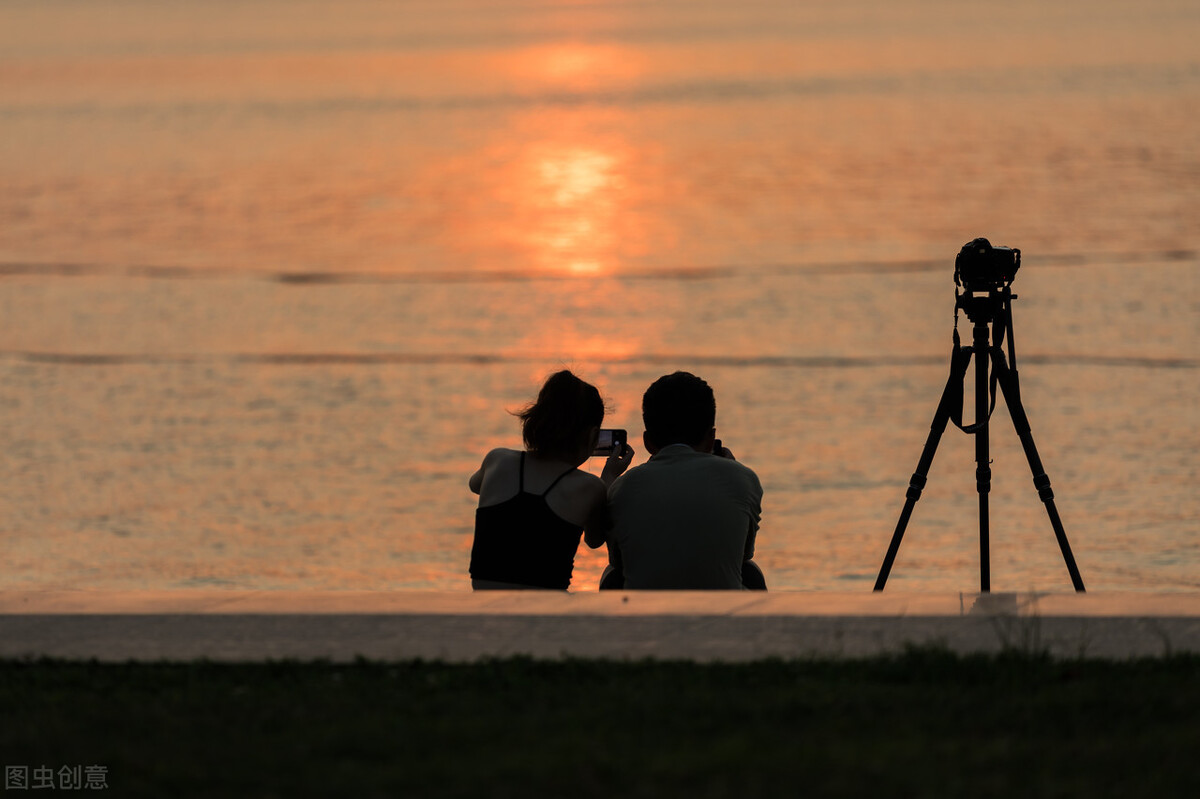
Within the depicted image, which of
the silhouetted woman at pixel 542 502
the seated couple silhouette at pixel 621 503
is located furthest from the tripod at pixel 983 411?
the silhouetted woman at pixel 542 502

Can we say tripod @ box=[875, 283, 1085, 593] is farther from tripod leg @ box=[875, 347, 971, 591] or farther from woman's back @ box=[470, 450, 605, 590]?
woman's back @ box=[470, 450, 605, 590]

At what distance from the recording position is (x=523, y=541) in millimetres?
5867

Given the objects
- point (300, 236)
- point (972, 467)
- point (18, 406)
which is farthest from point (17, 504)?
point (300, 236)

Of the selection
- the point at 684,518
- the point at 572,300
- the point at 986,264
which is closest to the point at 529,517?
the point at 684,518

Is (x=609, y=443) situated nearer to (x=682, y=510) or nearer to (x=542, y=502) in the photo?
(x=542, y=502)

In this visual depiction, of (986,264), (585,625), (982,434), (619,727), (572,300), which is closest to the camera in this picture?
(619,727)

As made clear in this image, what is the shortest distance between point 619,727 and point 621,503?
158cm

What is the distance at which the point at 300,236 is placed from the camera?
3209 cm

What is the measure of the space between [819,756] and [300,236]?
28.8 metres

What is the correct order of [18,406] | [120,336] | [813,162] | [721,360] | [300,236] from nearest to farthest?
A: 1. [18,406]
2. [721,360]
3. [120,336]
4. [300,236]
5. [813,162]

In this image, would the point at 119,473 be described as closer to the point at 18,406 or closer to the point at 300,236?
the point at 18,406

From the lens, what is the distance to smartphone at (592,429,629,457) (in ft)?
20.2

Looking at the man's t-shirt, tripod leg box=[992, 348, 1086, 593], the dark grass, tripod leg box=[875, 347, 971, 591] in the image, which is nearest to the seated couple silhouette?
the man's t-shirt

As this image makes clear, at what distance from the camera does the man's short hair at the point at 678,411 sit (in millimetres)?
5918
